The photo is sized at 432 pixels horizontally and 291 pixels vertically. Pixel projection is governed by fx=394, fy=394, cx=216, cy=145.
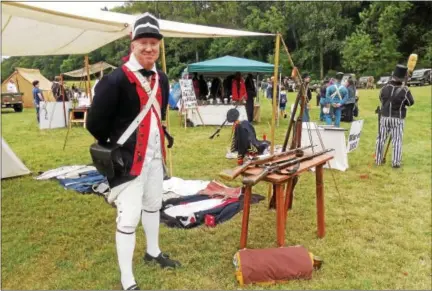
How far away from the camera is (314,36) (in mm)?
51406

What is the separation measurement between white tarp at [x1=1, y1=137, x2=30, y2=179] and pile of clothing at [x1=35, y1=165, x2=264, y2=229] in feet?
Result: 1.15

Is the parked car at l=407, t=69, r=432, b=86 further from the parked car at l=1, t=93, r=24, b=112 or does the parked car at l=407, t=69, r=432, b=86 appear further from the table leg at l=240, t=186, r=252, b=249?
the table leg at l=240, t=186, r=252, b=249

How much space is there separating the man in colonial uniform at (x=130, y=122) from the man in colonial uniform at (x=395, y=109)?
5.42 m

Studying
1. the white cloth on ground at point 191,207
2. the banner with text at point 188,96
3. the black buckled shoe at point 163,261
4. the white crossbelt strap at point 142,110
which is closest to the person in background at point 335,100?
the banner with text at point 188,96

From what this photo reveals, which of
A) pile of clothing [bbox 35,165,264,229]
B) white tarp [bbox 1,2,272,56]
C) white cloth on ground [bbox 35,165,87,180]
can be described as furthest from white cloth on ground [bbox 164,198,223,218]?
white cloth on ground [bbox 35,165,87,180]

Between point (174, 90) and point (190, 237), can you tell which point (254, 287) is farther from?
point (174, 90)

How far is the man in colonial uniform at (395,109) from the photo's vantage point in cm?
707

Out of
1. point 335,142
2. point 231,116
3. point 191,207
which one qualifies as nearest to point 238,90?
point 231,116

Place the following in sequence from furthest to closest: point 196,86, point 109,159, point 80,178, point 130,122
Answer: point 196,86, point 80,178, point 130,122, point 109,159

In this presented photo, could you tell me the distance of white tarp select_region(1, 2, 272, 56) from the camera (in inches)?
137

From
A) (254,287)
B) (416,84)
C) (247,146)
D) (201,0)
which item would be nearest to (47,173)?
(247,146)

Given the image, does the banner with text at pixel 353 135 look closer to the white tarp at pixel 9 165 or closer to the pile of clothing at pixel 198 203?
the pile of clothing at pixel 198 203

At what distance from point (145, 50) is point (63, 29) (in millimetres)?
3121

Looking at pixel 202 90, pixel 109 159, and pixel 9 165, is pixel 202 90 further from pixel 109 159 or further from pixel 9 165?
pixel 109 159
